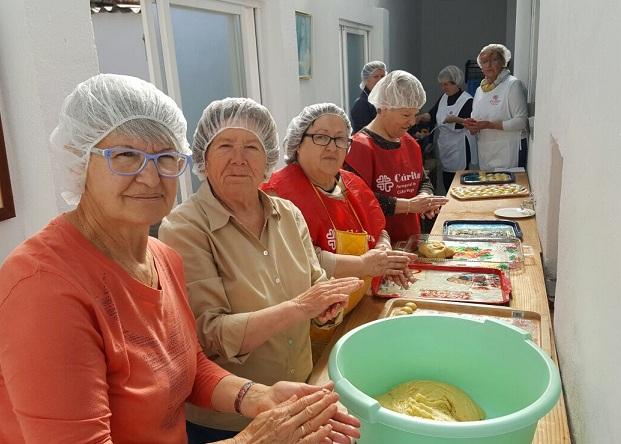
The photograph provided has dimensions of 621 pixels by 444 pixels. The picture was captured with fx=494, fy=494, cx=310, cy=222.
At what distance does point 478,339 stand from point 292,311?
43 centimetres

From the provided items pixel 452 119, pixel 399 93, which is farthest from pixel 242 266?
pixel 452 119

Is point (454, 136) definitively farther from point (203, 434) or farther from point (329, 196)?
point (203, 434)

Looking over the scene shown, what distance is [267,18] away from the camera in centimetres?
337

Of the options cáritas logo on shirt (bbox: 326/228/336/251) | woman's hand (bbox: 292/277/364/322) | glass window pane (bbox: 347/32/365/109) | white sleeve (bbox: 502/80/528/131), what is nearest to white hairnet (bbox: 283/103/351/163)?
cáritas logo on shirt (bbox: 326/228/336/251)

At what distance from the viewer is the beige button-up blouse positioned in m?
1.19

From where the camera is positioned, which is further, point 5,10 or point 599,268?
point 5,10

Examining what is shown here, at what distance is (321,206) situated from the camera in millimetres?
1712

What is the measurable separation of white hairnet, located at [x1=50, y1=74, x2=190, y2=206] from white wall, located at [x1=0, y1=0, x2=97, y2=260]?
2.47 feet

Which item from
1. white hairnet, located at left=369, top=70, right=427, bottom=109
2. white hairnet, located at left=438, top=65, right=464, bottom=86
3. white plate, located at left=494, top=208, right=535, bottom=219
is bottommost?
white plate, located at left=494, top=208, right=535, bottom=219

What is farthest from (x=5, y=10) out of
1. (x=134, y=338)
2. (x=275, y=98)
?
(x=275, y=98)

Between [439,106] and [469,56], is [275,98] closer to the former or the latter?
[439,106]

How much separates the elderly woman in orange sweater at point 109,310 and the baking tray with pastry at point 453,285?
0.81m

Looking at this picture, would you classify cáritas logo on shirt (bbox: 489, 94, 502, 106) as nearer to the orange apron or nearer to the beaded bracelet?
the orange apron

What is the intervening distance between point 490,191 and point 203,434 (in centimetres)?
254
